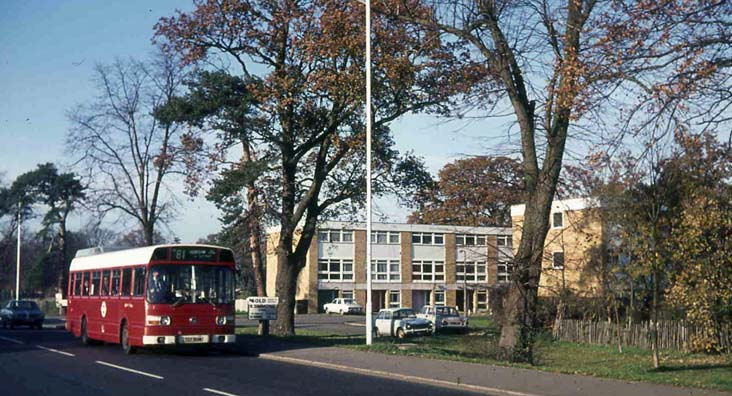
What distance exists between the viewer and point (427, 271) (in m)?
76.1

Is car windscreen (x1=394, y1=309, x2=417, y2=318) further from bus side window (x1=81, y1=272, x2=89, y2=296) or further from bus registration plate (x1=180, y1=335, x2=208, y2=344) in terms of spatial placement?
bus registration plate (x1=180, y1=335, x2=208, y2=344)

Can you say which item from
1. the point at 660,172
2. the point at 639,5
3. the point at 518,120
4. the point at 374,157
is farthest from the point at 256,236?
the point at 639,5

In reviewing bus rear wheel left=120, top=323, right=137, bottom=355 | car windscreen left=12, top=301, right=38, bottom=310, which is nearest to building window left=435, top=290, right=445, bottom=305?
car windscreen left=12, top=301, right=38, bottom=310

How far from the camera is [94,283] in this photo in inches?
1086

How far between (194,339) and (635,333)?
1830cm

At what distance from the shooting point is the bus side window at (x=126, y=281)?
78.2ft

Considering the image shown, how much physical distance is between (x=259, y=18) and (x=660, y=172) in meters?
14.7

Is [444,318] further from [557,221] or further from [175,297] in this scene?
[175,297]

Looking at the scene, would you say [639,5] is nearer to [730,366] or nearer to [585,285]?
[730,366]

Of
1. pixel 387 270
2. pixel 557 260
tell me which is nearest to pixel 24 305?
pixel 557 260

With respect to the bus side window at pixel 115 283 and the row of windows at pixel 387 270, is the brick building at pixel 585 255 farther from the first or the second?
the row of windows at pixel 387 270

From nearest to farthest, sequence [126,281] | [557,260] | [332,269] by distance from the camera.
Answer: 1. [126,281]
2. [557,260]
3. [332,269]

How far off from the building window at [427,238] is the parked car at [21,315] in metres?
37.7

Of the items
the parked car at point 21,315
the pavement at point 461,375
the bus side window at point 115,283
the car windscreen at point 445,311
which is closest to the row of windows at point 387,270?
the car windscreen at point 445,311
